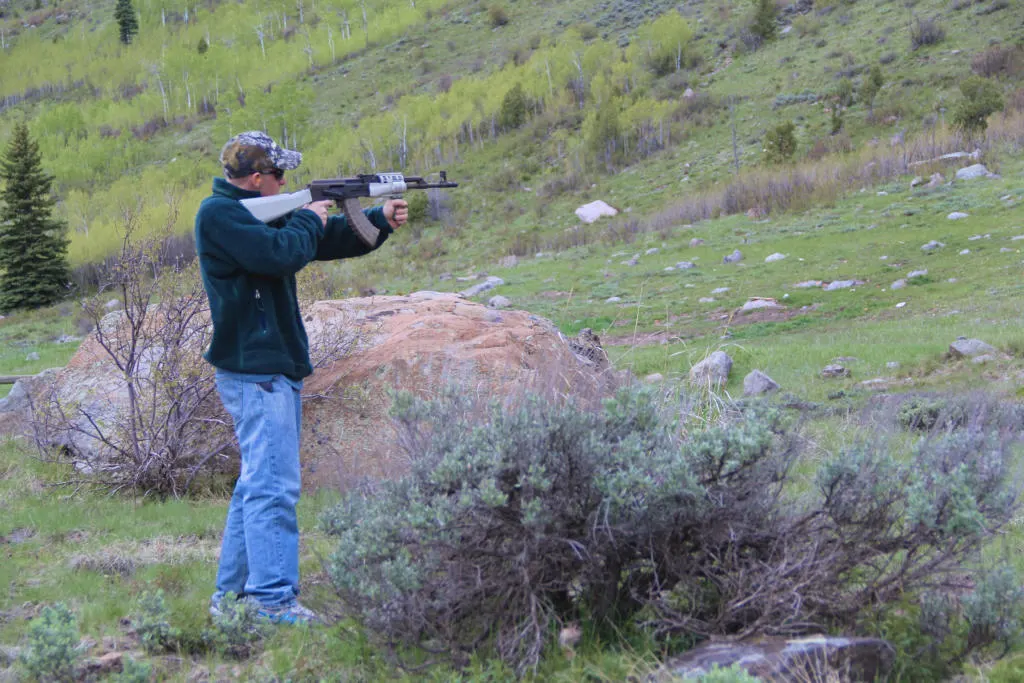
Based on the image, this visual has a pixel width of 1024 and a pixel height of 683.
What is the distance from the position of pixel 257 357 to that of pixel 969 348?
8257mm

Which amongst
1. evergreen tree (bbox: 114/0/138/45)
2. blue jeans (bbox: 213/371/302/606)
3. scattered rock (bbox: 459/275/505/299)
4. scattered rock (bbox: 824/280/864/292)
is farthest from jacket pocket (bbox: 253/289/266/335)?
evergreen tree (bbox: 114/0/138/45)

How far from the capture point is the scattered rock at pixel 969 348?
9508 mm

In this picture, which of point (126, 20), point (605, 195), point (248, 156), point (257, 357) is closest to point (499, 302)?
point (248, 156)

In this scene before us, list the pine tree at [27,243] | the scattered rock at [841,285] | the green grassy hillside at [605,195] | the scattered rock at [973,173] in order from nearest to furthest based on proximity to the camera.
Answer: the green grassy hillside at [605,195]
the scattered rock at [841,285]
the scattered rock at [973,173]
the pine tree at [27,243]

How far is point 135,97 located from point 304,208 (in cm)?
7374

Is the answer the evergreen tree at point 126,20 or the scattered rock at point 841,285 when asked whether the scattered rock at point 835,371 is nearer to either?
the scattered rock at point 841,285

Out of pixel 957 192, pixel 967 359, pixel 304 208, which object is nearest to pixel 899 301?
pixel 967 359

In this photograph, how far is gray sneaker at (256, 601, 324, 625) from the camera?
3.48 m

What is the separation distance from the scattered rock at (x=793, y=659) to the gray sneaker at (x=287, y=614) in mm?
1417

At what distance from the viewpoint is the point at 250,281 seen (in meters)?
3.58

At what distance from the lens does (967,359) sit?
374 inches

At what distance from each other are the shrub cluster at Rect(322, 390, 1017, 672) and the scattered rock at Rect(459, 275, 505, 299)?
14581 millimetres

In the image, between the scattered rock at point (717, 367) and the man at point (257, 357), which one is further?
the scattered rock at point (717, 367)

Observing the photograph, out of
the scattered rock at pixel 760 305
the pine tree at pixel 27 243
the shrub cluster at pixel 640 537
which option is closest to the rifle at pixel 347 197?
the shrub cluster at pixel 640 537
